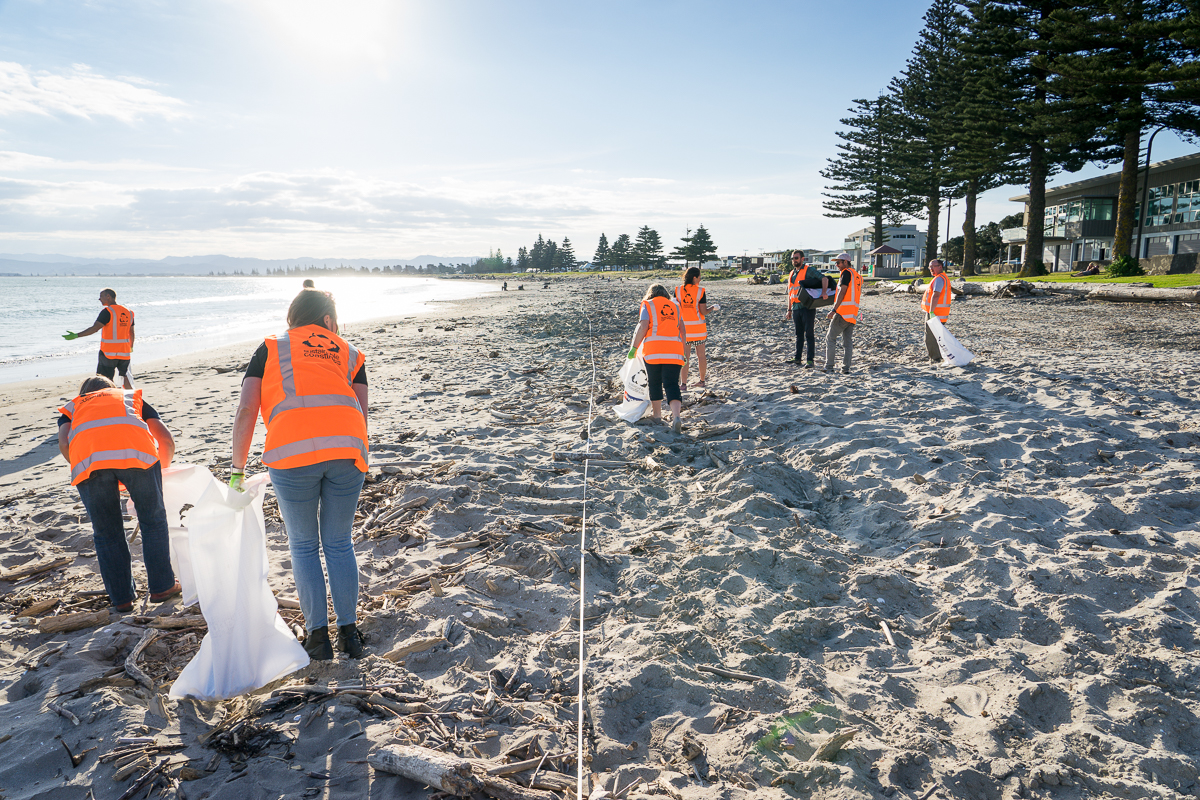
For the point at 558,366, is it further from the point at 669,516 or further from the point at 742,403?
the point at 669,516

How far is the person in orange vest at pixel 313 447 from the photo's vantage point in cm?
265

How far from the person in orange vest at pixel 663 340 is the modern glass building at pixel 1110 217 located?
3507cm

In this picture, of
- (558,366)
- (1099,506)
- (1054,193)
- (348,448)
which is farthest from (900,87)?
(348,448)

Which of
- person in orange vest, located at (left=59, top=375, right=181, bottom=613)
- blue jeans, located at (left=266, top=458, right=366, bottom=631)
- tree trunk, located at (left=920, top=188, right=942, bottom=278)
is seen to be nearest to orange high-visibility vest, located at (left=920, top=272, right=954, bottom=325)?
blue jeans, located at (left=266, top=458, right=366, bottom=631)

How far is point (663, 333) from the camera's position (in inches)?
243

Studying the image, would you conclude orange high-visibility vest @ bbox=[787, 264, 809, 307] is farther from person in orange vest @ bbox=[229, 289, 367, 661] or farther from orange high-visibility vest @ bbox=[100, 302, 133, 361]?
orange high-visibility vest @ bbox=[100, 302, 133, 361]

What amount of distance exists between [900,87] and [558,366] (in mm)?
35840

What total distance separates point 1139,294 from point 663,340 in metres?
16.6

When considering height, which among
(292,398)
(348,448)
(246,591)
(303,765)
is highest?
(292,398)

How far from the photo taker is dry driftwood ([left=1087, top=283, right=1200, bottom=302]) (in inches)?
589

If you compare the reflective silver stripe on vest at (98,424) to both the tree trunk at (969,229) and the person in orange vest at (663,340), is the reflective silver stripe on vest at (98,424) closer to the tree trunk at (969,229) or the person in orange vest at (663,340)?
the person in orange vest at (663,340)

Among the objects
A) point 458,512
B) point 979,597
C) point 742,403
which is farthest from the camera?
point 742,403

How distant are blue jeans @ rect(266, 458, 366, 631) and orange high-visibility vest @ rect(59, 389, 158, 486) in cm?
104

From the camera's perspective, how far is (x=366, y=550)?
13.1 ft
